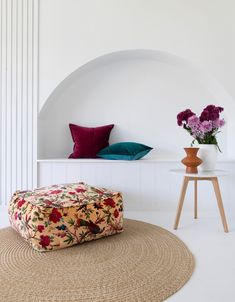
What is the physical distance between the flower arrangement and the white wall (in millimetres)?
741

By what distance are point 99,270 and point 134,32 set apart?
7.43 ft

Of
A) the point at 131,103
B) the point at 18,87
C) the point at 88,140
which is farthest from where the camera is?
the point at 131,103

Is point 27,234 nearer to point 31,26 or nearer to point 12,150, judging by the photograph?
point 12,150

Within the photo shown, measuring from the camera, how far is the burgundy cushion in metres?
2.74

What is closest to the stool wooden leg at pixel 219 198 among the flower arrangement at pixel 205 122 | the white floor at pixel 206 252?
the white floor at pixel 206 252

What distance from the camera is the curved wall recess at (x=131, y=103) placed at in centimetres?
287

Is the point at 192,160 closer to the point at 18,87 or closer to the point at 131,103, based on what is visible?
the point at 131,103

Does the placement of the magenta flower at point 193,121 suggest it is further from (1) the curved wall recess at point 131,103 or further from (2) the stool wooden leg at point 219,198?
(1) the curved wall recess at point 131,103

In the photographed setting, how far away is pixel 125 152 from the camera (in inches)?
99.5

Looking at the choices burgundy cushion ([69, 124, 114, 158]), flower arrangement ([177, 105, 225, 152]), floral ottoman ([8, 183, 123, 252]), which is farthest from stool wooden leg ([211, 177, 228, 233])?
burgundy cushion ([69, 124, 114, 158])

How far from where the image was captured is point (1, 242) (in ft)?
5.53

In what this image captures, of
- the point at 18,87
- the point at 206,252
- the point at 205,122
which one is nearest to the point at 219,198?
the point at 206,252

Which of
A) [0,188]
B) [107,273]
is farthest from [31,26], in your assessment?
[107,273]

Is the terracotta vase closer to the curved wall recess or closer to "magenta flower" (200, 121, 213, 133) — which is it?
"magenta flower" (200, 121, 213, 133)
